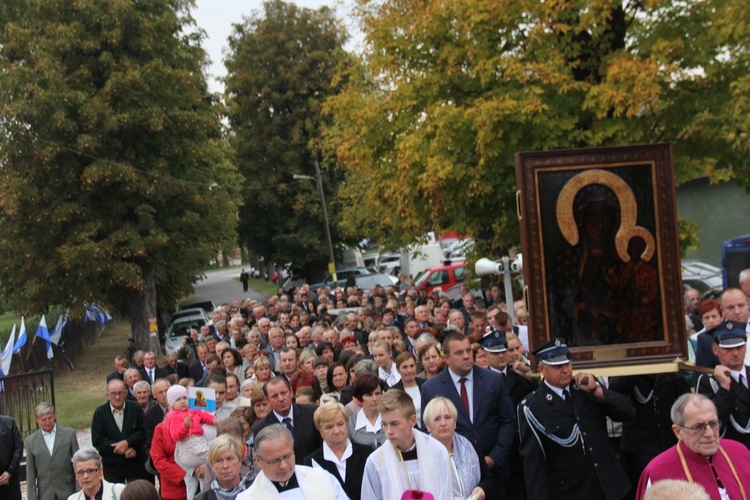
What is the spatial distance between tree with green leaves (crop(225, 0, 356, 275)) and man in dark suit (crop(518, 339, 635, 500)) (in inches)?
1491

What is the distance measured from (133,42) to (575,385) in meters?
25.9

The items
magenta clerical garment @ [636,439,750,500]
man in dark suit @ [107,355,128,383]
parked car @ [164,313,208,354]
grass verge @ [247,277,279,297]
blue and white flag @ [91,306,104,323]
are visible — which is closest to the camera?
magenta clerical garment @ [636,439,750,500]

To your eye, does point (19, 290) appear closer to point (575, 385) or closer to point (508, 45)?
point (508, 45)

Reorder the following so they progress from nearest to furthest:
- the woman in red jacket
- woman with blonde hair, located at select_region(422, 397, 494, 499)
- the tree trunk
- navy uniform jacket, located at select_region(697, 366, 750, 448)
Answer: woman with blonde hair, located at select_region(422, 397, 494, 499)
navy uniform jacket, located at select_region(697, 366, 750, 448)
the woman in red jacket
the tree trunk

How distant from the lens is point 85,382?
2753 cm

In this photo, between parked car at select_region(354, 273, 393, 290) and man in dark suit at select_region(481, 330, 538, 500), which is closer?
man in dark suit at select_region(481, 330, 538, 500)

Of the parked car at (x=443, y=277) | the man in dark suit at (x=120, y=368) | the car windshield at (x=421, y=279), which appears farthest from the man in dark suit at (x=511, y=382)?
the car windshield at (x=421, y=279)

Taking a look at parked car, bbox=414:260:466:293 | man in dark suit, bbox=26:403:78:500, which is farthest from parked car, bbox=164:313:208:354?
man in dark suit, bbox=26:403:78:500

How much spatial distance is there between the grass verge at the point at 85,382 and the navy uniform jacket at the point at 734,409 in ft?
54.0

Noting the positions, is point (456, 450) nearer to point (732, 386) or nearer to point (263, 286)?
point (732, 386)

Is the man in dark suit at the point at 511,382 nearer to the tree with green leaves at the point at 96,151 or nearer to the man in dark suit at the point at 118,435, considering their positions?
the man in dark suit at the point at 118,435

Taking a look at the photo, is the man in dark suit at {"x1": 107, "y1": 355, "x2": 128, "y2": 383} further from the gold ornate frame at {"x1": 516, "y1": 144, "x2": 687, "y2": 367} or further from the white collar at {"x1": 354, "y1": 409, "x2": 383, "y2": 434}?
the gold ornate frame at {"x1": 516, "y1": 144, "x2": 687, "y2": 367}

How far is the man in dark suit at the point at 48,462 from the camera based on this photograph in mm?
10055

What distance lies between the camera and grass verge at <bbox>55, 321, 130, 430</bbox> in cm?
2141
